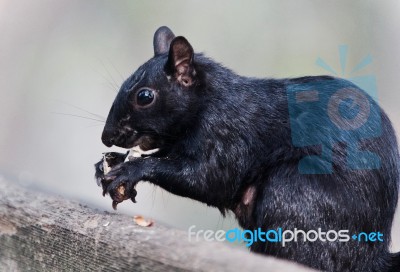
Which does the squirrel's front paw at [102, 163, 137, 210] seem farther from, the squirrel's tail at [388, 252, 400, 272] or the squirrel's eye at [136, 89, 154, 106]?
the squirrel's tail at [388, 252, 400, 272]

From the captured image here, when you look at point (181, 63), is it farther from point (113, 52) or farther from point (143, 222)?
point (113, 52)

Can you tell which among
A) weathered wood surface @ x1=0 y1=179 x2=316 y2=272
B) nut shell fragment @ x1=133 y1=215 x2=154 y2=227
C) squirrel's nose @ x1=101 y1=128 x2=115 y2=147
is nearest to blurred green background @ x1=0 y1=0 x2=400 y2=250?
squirrel's nose @ x1=101 y1=128 x2=115 y2=147

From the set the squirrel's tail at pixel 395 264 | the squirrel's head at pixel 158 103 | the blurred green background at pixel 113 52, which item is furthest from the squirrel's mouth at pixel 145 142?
the blurred green background at pixel 113 52

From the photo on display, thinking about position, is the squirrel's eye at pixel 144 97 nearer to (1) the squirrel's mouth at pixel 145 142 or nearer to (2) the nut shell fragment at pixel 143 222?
(1) the squirrel's mouth at pixel 145 142

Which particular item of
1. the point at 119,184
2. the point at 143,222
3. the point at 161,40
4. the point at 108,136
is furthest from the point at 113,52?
the point at 143,222

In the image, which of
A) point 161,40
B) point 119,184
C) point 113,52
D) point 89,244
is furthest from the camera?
point 113,52

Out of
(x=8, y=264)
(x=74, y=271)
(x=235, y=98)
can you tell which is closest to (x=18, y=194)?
(x=8, y=264)
